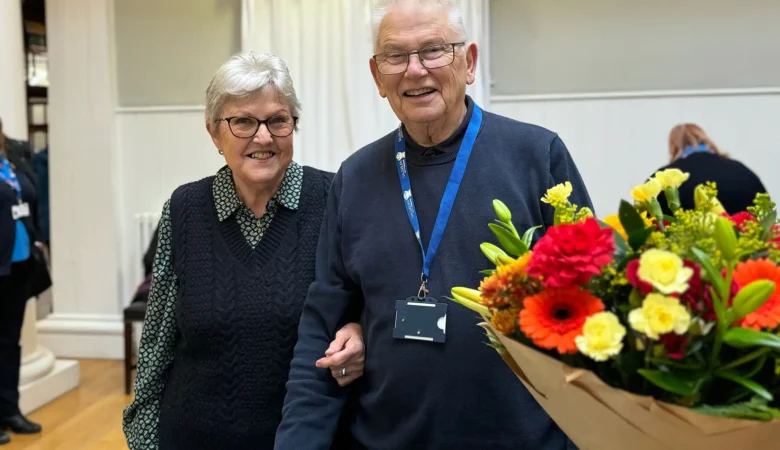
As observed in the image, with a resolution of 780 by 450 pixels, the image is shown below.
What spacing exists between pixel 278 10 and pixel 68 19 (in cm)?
146

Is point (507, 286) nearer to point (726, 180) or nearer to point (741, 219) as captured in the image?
point (741, 219)

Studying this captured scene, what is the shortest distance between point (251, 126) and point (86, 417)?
3.03 metres

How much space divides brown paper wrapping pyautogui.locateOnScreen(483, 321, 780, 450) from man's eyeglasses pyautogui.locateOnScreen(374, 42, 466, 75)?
24.6 inches

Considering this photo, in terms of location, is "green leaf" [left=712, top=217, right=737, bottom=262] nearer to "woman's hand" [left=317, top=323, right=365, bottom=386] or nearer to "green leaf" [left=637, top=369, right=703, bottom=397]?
"green leaf" [left=637, top=369, right=703, bottom=397]

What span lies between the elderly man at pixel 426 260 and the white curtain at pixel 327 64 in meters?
3.37

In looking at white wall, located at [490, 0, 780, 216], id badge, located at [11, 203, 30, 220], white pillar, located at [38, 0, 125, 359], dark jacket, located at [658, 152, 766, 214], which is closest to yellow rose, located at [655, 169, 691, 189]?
dark jacket, located at [658, 152, 766, 214]

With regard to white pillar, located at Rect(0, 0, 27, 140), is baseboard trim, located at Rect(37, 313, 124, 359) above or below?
below

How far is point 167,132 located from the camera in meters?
5.18

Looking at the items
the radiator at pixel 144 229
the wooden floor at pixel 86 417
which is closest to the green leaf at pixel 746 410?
the wooden floor at pixel 86 417

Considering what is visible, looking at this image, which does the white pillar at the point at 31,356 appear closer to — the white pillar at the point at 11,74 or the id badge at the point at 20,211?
Result: the id badge at the point at 20,211

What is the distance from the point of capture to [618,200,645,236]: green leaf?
80cm

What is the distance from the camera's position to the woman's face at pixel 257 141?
1.60m

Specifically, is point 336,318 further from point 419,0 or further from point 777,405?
point 777,405

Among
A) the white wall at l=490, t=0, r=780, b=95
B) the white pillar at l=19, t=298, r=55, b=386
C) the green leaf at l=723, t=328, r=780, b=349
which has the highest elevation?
the white wall at l=490, t=0, r=780, b=95
